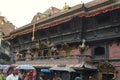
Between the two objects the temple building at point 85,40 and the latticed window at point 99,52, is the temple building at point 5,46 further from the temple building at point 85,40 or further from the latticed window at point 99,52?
the latticed window at point 99,52

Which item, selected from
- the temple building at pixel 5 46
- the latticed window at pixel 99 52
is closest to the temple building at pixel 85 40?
the latticed window at pixel 99 52

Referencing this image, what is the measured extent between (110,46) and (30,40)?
12.6 meters

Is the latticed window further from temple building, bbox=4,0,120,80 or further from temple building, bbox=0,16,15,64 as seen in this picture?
temple building, bbox=0,16,15,64

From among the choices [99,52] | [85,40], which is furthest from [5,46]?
[99,52]

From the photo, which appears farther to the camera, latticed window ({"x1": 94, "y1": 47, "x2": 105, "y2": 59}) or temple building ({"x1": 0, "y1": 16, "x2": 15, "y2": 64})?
temple building ({"x1": 0, "y1": 16, "x2": 15, "y2": 64})

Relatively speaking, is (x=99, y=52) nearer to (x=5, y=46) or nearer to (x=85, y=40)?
(x=85, y=40)

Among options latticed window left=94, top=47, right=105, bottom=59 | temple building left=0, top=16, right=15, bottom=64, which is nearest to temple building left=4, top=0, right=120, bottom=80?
latticed window left=94, top=47, right=105, bottom=59

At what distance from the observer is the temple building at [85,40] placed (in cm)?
1884

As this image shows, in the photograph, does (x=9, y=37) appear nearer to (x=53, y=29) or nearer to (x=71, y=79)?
(x=53, y=29)

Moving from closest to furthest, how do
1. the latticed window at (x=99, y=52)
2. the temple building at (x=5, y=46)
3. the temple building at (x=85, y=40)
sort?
the temple building at (x=85, y=40) < the latticed window at (x=99, y=52) < the temple building at (x=5, y=46)

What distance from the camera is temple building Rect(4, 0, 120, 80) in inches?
742

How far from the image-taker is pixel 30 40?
97.6 ft

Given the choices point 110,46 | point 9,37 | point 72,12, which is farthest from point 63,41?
point 9,37

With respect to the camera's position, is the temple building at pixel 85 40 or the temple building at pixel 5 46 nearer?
the temple building at pixel 85 40
